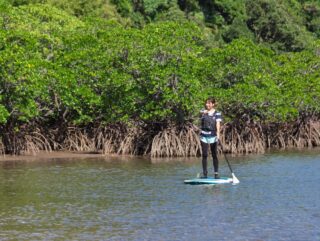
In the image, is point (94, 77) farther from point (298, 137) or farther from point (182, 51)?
point (298, 137)

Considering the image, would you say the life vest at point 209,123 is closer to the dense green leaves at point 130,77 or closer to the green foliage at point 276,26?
the dense green leaves at point 130,77

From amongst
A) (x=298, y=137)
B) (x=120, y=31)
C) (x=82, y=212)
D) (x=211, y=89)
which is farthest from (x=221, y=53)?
(x=82, y=212)

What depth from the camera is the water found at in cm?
1109

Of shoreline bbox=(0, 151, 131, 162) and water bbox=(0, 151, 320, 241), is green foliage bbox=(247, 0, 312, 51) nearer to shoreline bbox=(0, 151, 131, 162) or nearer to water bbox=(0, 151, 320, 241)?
shoreline bbox=(0, 151, 131, 162)

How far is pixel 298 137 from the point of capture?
3180 cm

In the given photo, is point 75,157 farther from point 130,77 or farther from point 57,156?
point 130,77

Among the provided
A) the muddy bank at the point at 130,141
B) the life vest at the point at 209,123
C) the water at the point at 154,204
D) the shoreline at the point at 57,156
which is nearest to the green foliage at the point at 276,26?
the muddy bank at the point at 130,141

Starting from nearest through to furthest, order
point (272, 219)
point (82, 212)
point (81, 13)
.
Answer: point (272, 219) → point (82, 212) → point (81, 13)

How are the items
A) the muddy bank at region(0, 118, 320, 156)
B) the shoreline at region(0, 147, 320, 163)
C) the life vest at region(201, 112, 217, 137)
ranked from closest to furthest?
the life vest at region(201, 112, 217, 137), the shoreline at region(0, 147, 320, 163), the muddy bank at region(0, 118, 320, 156)

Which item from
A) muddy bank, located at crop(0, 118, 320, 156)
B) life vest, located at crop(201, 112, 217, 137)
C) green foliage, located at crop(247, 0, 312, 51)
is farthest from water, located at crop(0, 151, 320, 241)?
green foliage, located at crop(247, 0, 312, 51)

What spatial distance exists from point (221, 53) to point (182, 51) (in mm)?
3289

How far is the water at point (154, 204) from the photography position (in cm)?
1109

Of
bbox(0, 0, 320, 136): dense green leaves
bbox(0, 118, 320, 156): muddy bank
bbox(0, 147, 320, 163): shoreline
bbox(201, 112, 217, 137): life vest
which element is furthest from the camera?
bbox(0, 118, 320, 156): muddy bank

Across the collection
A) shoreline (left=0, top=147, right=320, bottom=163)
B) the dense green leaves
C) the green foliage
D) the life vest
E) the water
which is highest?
the green foliage
